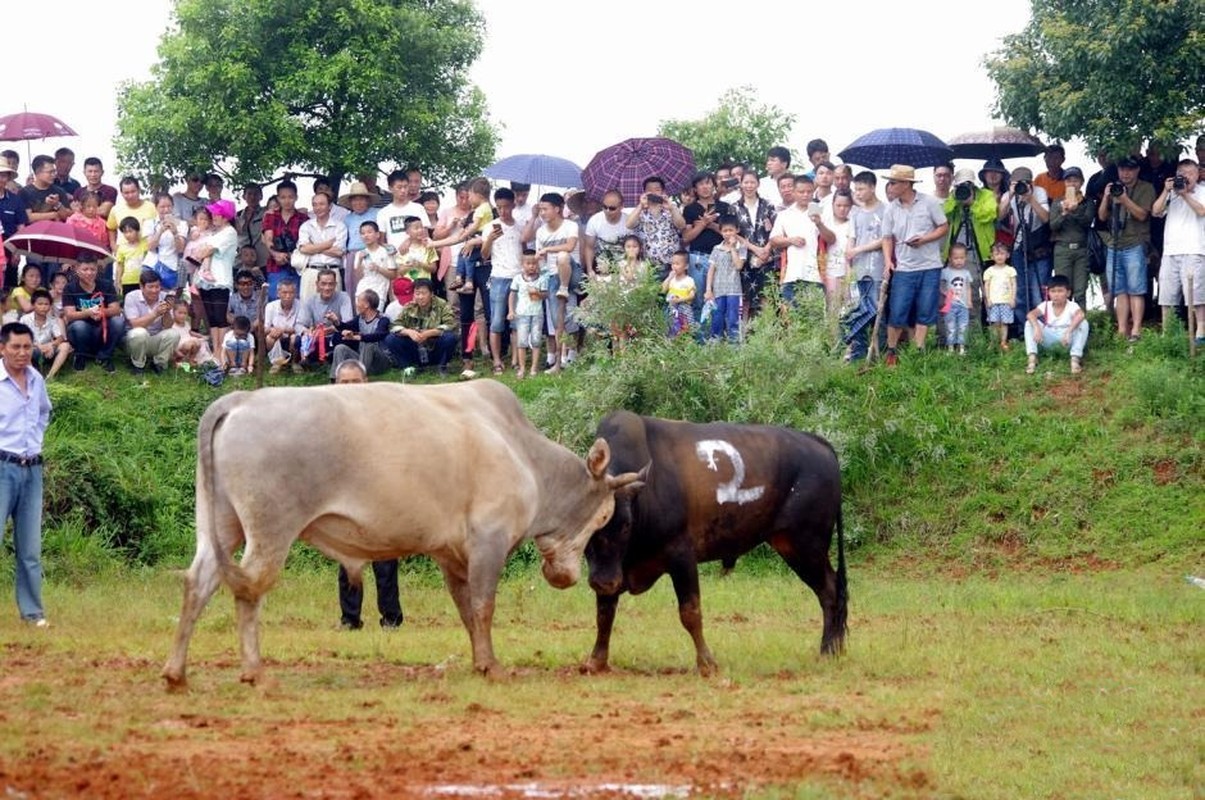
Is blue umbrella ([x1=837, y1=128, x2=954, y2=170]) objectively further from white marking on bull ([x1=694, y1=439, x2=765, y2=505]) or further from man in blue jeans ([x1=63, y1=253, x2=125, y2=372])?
white marking on bull ([x1=694, y1=439, x2=765, y2=505])

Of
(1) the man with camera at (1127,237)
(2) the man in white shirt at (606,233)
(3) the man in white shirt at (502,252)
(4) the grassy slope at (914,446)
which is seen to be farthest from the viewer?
(3) the man in white shirt at (502,252)

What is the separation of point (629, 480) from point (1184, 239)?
32.3 feet

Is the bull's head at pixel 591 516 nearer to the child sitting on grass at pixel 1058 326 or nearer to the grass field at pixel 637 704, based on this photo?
the grass field at pixel 637 704

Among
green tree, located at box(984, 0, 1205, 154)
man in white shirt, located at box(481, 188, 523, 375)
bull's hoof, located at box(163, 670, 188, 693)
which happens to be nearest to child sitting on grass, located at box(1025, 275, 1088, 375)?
green tree, located at box(984, 0, 1205, 154)

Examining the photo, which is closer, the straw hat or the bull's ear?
the bull's ear

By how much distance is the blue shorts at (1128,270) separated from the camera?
20531mm

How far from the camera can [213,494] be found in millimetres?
11180

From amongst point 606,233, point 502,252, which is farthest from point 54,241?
point 606,233

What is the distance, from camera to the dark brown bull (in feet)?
41.4

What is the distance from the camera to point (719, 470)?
13.0 meters

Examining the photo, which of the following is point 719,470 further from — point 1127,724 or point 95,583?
point 95,583

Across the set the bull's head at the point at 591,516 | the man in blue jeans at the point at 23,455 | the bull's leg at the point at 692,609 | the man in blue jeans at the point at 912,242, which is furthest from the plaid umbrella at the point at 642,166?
the bull's leg at the point at 692,609

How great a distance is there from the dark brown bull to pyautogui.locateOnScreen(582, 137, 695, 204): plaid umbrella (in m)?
8.66

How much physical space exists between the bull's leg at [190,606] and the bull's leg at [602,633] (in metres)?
2.73
